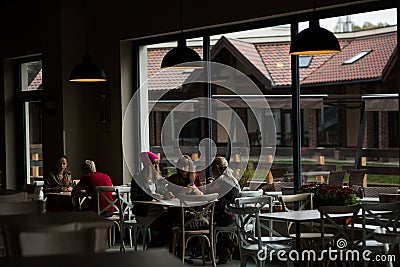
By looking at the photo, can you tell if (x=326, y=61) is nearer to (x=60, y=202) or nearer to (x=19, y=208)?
(x=60, y=202)

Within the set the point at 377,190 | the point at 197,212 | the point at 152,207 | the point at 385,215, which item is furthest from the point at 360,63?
the point at 152,207

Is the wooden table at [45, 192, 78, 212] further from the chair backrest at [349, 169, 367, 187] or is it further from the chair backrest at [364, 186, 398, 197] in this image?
the chair backrest at [364, 186, 398, 197]

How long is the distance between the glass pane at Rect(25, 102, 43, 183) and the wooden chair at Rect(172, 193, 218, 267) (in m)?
5.36

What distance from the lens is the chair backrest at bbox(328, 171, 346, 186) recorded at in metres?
8.47

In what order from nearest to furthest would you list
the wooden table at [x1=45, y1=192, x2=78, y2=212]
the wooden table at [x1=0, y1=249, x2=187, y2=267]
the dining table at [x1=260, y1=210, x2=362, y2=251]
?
the wooden table at [x1=0, y1=249, x2=187, y2=267] < the dining table at [x1=260, y1=210, x2=362, y2=251] < the wooden table at [x1=45, y1=192, x2=78, y2=212]

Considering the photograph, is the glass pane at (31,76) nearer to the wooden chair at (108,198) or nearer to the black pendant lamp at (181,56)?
the wooden chair at (108,198)

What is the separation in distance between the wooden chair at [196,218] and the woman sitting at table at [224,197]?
241 mm

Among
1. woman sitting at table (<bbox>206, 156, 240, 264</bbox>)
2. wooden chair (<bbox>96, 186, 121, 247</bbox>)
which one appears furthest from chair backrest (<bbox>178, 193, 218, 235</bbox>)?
wooden chair (<bbox>96, 186, 121, 247</bbox>)

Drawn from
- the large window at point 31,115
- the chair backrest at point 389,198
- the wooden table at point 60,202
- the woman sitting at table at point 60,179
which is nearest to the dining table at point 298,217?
the chair backrest at point 389,198

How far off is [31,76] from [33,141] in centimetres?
115

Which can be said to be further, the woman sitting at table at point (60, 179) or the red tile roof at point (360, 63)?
the woman sitting at table at point (60, 179)

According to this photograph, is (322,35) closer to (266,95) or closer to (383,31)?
(383,31)

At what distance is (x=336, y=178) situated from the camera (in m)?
8.52

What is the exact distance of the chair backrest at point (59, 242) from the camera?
4008mm
